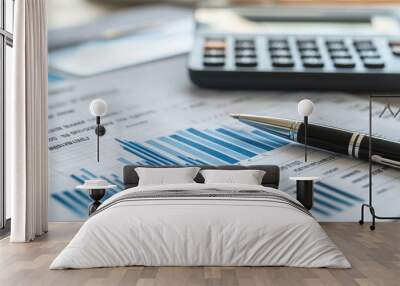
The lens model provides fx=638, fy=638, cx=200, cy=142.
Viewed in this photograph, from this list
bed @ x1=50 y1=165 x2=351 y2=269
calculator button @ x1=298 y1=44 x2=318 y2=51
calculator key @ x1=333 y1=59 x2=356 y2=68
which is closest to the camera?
bed @ x1=50 y1=165 x2=351 y2=269

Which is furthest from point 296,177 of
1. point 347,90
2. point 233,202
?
point 233,202

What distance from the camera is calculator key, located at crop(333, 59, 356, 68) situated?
16.8ft

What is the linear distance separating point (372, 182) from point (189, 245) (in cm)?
233

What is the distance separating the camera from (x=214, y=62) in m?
5.13

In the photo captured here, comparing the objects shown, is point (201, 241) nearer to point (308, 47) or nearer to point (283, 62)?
point (283, 62)

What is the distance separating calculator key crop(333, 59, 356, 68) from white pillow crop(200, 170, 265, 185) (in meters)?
1.05

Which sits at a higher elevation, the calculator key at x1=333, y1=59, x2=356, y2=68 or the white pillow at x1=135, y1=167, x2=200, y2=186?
the calculator key at x1=333, y1=59, x2=356, y2=68

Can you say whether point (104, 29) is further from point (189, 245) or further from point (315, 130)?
point (189, 245)

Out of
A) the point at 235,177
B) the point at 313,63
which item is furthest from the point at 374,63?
the point at 235,177

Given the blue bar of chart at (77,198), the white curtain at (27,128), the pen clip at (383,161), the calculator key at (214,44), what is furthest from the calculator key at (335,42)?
the white curtain at (27,128)

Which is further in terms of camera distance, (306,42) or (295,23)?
(295,23)

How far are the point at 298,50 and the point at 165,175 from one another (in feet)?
4.91

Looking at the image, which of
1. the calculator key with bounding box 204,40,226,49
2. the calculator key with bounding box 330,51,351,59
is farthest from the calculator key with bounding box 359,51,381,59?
the calculator key with bounding box 204,40,226,49

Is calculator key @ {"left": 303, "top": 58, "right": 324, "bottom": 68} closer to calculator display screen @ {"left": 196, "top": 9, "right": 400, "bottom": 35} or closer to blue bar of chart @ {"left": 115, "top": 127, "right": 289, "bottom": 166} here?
calculator display screen @ {"left": 196, "top": 9, "right": 400, "bottom": 35}
